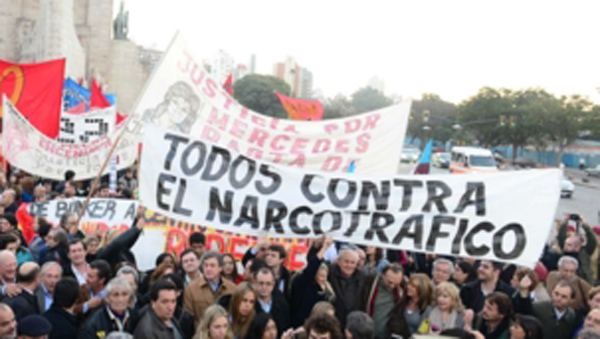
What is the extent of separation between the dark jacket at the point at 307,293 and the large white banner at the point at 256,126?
1.70 metres

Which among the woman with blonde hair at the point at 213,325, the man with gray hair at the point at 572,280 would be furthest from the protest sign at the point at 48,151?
the man with gray hair at the point at 572,280

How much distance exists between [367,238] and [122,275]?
2.21 m

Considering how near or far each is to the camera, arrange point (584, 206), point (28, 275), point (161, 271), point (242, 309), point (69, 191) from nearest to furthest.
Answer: point (242, 309) → point (28, 275) → point (161, 271) → point (69, 191) → point (584, 206)

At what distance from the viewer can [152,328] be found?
445 centimetres

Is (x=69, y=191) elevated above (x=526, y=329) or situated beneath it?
elevated above

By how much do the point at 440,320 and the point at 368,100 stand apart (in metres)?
159

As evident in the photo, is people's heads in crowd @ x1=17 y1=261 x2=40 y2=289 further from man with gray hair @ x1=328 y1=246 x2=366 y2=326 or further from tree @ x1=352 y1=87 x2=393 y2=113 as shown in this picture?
tree @ x1=352 y1=87 x2=393 y2=113

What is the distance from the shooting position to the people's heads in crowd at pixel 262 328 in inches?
183

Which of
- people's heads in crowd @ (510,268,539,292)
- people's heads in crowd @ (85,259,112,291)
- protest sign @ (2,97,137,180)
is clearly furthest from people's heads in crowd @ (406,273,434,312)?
protest sign @ (2,97,137,180)

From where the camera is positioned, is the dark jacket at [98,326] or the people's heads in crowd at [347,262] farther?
the people's heads in crowd at [347,262]

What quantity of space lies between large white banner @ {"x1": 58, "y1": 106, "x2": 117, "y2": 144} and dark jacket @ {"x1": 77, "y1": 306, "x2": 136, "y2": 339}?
8.61 metres

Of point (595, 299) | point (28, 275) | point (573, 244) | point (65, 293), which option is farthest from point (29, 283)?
point (573, 244)

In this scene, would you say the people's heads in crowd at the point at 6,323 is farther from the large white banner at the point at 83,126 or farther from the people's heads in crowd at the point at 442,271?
the large white banner at the point at 83,126

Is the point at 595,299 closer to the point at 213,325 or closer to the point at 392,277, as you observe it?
the point at 392,277
